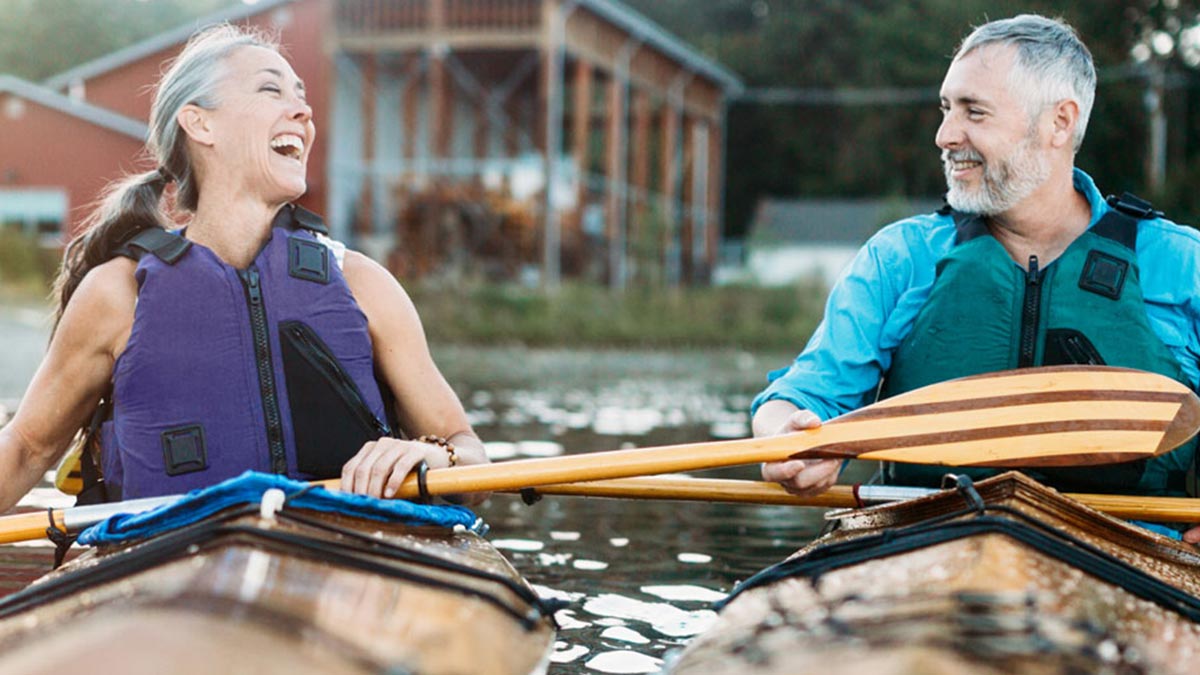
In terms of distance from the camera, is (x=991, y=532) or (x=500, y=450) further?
(x=500, y=450)

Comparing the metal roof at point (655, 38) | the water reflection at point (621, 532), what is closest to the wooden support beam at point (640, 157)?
the metal roof at point (655, 38)

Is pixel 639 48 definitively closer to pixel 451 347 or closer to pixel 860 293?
pixel 451 347

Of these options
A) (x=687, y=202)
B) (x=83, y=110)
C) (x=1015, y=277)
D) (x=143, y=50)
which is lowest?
(x=687, y=202)

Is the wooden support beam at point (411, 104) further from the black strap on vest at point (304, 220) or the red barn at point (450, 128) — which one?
the black strap on vest at point (304, 220)

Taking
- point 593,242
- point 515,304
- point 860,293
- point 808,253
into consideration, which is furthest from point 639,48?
point 860,293

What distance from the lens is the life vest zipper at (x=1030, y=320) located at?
10.4 feet

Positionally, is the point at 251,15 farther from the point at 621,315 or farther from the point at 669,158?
the point at 621,315

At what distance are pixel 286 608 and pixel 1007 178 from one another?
6.38 ft

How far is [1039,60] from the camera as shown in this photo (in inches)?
127

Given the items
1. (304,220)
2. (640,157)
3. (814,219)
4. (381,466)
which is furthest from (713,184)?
(381,466)

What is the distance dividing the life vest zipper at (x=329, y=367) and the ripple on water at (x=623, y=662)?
759mm

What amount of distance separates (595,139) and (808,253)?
24.3 feet

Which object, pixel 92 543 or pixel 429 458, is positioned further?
pixel 429 458

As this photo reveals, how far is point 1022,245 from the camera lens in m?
3.29
